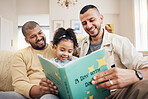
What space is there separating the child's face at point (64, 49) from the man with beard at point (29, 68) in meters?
0.14

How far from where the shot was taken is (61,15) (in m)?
5.95

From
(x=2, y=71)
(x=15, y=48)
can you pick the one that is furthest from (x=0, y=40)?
(x=2, y=71)

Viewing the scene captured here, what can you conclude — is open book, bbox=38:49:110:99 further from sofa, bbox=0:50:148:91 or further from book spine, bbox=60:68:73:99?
sofa, bbox=0:50:148:91

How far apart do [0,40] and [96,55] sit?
548 centimetres

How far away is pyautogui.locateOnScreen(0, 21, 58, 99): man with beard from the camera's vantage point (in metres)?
1.13

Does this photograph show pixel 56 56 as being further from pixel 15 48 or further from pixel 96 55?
pixel 15 48

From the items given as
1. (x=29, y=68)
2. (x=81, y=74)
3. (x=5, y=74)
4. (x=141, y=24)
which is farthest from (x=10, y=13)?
(x=81, y=74)

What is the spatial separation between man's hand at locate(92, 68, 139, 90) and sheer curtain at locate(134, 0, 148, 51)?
13.7 ft

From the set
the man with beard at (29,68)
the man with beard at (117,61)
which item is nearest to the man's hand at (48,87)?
the man with beard at (29,68)

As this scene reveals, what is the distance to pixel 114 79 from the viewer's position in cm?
78

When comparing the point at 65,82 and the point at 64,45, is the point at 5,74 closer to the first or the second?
the point at 64,45

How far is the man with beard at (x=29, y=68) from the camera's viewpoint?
1.13m

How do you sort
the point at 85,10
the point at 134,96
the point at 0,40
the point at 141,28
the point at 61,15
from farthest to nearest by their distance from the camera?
1. the point at 61,15
2. the point at 0,40
3. the point at 141,28
4. the point at 85,10
5. the point at 134,96

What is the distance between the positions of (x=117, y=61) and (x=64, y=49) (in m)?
0.51
